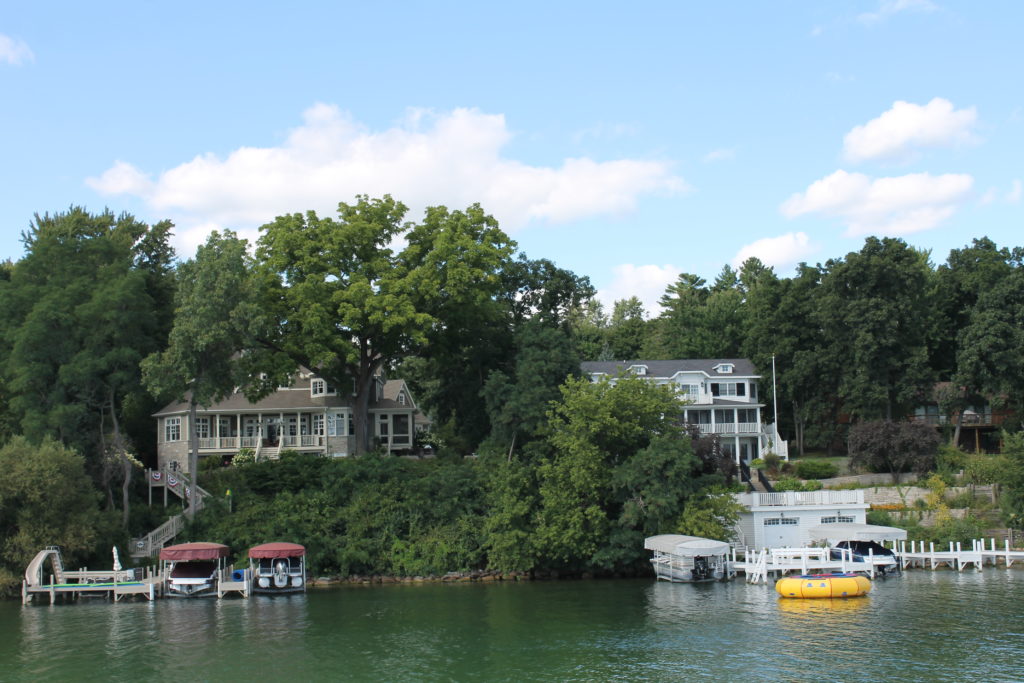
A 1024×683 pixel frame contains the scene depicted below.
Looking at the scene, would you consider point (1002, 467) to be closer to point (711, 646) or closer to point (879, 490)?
point (879, 490)

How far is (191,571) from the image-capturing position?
45531 mm

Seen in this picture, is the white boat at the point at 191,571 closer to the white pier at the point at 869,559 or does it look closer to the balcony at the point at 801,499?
the white pier at the point at 869,559

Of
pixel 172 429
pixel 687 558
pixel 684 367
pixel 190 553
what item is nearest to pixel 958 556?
pixel 687 558

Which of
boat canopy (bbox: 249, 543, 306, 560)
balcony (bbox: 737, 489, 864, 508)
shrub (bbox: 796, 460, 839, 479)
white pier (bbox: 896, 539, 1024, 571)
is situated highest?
shrub (bbox: 796, 460, 839, 479)

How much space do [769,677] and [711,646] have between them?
158 inches

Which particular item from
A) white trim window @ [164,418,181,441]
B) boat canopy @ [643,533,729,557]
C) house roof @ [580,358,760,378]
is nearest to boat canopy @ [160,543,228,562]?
white trim window @ [164,418,181,441]

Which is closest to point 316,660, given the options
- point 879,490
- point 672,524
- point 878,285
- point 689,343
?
point 672,524

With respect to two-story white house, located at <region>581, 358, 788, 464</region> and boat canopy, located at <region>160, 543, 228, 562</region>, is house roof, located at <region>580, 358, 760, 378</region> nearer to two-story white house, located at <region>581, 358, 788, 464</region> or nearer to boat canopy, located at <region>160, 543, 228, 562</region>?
two-story white house, located at <region>581, 358, 788, 464</region>

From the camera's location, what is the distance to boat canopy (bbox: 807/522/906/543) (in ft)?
154

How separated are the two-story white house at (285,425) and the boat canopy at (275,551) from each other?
1438cm

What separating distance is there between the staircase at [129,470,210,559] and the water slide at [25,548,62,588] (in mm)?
5075

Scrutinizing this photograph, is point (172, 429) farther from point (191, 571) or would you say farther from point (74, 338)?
point (191, 571)

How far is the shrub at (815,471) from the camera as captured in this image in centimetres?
6228

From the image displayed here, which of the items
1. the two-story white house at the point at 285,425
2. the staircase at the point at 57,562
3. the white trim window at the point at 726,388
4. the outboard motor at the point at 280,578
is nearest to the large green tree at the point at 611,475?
the outboard motor at the point at 280,578
